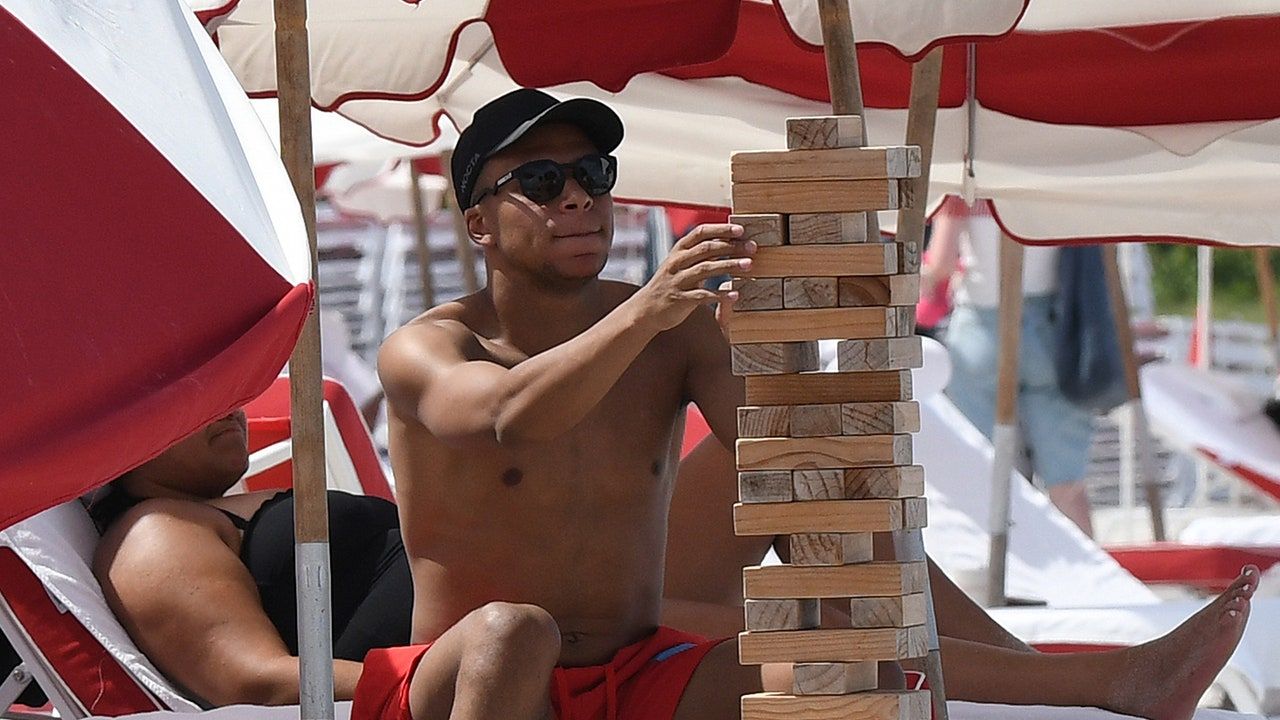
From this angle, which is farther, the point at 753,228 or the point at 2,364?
the point at 753,228

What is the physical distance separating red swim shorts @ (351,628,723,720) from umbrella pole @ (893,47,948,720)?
1.16 feet

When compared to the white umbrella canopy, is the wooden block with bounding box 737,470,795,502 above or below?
below

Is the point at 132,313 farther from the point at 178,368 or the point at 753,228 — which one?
the point at 753,228

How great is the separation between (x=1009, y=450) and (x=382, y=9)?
92.7 inches

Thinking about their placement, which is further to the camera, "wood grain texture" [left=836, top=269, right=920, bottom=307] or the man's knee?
the man's knee

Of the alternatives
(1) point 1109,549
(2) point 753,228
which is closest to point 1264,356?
(1) point 1109,549

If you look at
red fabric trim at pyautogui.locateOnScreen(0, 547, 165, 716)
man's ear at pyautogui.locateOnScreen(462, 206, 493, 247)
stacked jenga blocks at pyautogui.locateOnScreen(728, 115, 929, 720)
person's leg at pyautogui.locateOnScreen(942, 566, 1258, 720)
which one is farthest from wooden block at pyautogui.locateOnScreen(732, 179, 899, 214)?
red fabric trim at pyautogui.locateOnScreen(0, 547, 165, 716)

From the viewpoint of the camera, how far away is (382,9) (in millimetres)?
4039

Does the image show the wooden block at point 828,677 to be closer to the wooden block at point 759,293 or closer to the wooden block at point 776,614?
the wooden block at point 776,614

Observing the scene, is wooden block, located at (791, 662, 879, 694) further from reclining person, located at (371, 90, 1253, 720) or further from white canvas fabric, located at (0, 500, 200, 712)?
white canvas fabric, located at (0, 500, 200, 712)

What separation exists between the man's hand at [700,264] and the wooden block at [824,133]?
0.44 ft

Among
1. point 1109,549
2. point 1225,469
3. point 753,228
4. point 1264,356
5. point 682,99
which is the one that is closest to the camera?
point 753,228

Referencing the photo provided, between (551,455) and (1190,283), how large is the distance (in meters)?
28.5

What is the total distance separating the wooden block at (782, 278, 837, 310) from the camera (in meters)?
2.22
